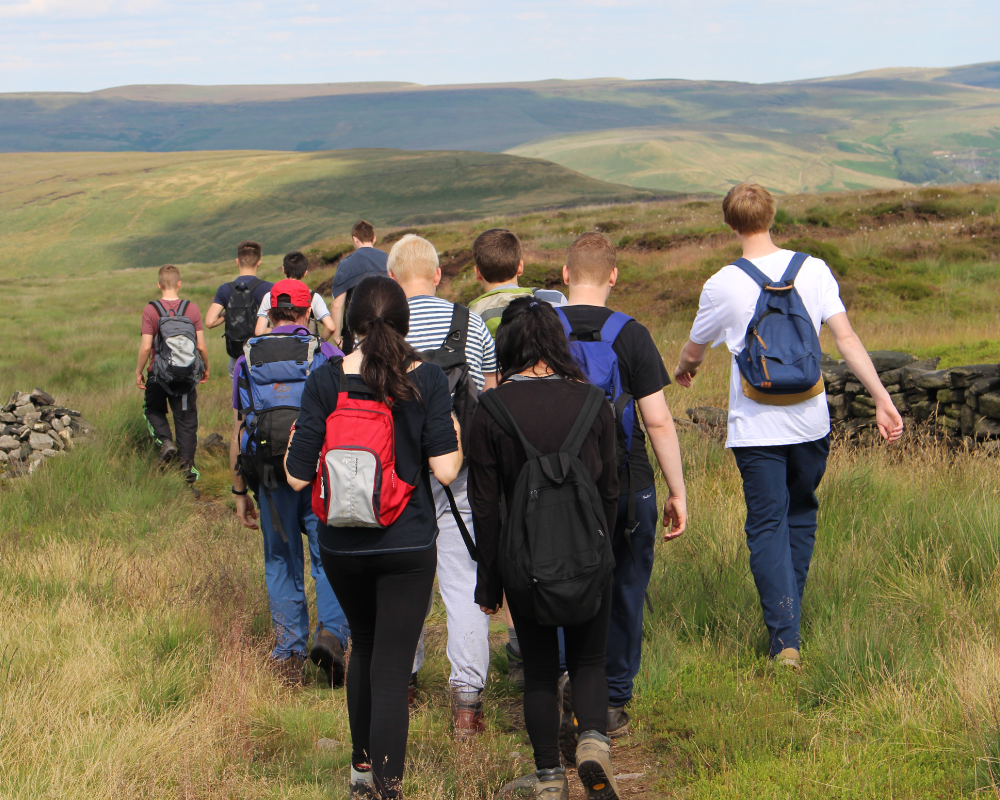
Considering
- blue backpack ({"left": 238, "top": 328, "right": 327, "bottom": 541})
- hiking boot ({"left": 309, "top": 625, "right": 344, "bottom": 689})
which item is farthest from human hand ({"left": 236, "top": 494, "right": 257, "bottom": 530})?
hiking boot ({"left": 309, "top": 625, "right": 344, "bottom": 689})

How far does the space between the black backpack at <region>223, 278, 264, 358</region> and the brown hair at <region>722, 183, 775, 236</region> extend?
502cm

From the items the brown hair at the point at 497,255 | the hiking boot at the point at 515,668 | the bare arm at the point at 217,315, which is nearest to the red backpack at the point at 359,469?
the brown hair at the point at 497,255

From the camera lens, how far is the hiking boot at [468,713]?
3.54 m

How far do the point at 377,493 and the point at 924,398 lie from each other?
6671mm

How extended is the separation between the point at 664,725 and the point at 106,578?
3514mm

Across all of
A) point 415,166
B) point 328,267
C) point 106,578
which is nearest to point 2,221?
point 415,166

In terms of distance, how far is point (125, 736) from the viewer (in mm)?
3293

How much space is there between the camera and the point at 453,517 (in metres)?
3.68

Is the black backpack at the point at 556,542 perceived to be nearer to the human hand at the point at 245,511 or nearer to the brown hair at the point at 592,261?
the brown hair at the point at 592,261

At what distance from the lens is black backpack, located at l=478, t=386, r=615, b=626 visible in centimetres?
268

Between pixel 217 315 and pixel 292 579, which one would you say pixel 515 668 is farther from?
pixel 217 315

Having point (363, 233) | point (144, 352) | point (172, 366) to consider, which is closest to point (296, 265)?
point (363, 233)

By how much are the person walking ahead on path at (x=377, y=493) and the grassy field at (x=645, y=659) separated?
302 millimetres

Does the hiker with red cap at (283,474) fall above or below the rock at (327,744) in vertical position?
above
